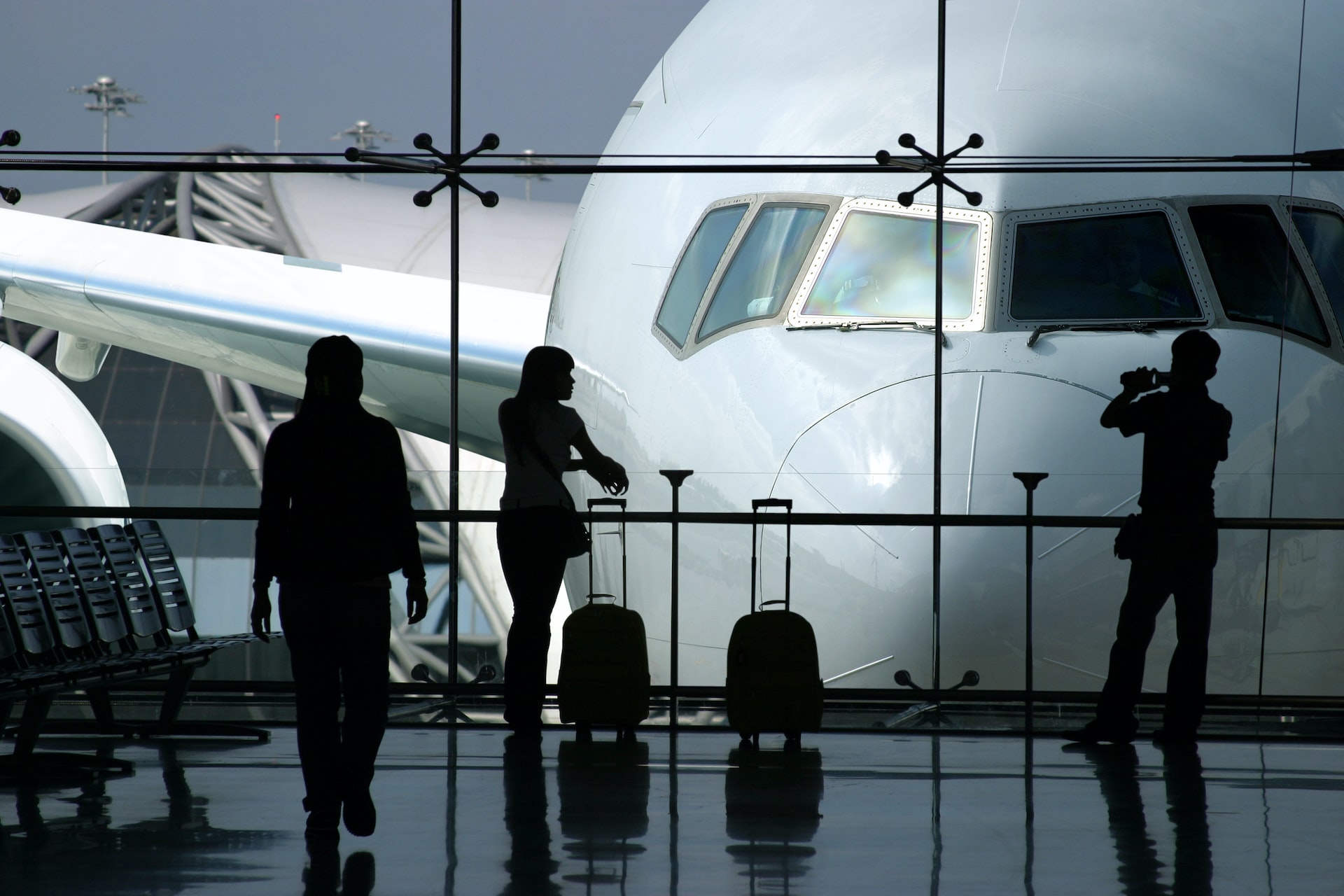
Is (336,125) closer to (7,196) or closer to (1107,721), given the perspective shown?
(7,196)

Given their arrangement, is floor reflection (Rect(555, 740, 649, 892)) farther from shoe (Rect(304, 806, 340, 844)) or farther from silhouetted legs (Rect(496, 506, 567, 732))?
shoe (Rect(304, 806, 340, 844))

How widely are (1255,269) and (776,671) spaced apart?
7.19ft

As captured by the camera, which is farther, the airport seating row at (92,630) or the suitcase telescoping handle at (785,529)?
the suitcase telescoping handle at (785,529)

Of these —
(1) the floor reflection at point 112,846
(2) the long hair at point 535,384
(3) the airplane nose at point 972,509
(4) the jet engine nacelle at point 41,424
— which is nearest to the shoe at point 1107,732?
(3) the airplane nose at point 972,509

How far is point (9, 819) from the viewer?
3973 mm

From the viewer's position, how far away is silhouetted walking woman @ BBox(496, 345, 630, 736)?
5289 millimetres

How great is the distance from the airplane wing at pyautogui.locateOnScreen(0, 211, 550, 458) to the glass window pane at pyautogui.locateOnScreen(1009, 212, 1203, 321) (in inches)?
146

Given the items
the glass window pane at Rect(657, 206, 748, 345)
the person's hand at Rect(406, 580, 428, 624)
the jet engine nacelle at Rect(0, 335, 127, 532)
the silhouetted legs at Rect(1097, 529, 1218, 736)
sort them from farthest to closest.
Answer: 1. the jet engine nacelle at Rect(0, 335, 127, 532)
2. the glass window pane at Rect(657, 206, 748, 345)
3. the silhouetted legs at Rect(1097, 529, 1218, 736)
4. the person's hand at Rect(406, 580, 428, 624)

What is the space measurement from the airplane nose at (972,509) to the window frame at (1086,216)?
0.35m

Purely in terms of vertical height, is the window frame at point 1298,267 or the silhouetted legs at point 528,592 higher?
the window frame at point 1298,267

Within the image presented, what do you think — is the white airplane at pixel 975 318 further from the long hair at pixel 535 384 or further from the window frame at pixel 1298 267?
the long hair at pixel 535 384

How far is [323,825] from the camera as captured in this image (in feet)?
12.2

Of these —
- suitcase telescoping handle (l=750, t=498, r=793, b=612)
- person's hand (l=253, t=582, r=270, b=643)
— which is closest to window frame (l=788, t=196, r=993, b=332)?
suitcase telescoping handle (l=750, t=498, r=793, b=612)

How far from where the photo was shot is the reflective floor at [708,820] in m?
3.36
